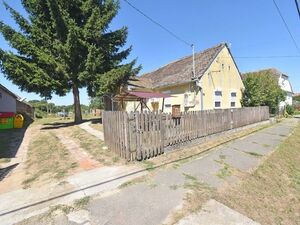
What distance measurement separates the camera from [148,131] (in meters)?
6.63

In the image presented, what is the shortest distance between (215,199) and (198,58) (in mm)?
16641

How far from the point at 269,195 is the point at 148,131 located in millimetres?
3573

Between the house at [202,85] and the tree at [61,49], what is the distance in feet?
14.8

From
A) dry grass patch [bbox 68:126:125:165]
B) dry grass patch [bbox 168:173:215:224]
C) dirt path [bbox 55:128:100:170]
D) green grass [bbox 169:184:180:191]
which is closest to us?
dry grass patch [bbox 168:173:215:224]

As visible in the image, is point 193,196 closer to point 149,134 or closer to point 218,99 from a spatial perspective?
point 149,134

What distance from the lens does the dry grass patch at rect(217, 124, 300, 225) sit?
4.01 metres

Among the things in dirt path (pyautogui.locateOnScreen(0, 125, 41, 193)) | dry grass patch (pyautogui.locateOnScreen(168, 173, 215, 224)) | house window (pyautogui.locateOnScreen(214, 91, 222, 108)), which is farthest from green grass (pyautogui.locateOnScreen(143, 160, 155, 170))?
house window (pyautogui.locateOnScreen(214, 91, 222, 108))

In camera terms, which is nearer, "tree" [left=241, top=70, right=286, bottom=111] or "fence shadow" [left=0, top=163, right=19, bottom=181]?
"fence shadow" [left=0, top=163, right=19, bottom=181]

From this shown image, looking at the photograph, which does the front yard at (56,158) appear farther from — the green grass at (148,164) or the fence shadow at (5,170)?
the green grass at (148,164)

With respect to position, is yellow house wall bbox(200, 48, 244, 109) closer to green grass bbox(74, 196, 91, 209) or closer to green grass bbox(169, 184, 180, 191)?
green grass bbox(169, 184, 180, 191)

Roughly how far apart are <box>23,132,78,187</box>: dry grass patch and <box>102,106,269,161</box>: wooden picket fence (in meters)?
1.54

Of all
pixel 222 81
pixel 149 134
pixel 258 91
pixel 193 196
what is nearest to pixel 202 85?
pixel 222 81

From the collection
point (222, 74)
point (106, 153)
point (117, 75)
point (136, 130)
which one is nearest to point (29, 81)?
point (117, 75)

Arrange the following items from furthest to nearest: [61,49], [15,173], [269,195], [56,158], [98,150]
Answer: [61,49], [98,150], [56,158], [15,173], [269,195]
